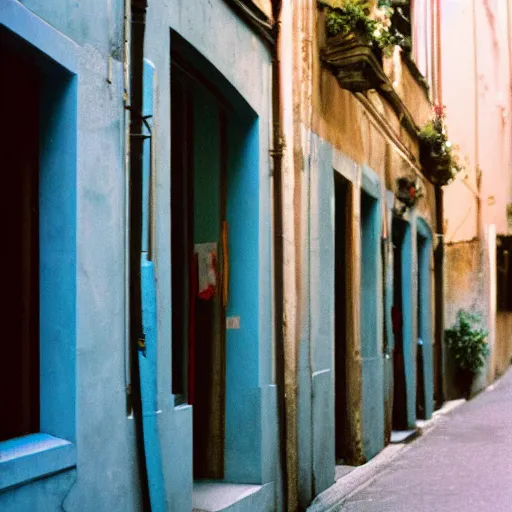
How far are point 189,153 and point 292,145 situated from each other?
1.01 m

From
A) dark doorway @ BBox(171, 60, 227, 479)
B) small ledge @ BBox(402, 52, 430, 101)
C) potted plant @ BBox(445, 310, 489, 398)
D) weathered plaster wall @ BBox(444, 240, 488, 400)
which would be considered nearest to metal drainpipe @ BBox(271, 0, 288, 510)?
dark doorway @ BBox(171, 60, 227, 479)

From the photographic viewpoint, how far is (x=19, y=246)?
14.0ft

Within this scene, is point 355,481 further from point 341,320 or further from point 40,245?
point 40,245

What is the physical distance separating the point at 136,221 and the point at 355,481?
476 centimetres

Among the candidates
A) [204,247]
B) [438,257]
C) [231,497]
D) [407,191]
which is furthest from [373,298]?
[438,257]

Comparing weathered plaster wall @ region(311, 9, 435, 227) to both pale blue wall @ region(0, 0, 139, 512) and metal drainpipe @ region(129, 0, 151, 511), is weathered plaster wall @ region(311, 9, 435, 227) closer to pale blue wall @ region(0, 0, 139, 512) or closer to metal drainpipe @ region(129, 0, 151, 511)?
metal drainpipe @ region(129, 0, 151, 511)

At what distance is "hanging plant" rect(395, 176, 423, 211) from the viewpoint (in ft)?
41.4

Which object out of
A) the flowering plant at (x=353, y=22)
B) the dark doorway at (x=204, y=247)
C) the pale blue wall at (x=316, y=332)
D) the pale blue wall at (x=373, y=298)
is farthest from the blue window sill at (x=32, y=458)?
the pale blue wall at (x=373, y=298)

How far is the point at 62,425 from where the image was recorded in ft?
14.0

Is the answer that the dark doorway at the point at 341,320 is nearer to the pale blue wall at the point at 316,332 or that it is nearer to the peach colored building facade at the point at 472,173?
the pale blue wall at the point at 316,332

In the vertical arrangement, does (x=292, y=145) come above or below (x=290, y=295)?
above

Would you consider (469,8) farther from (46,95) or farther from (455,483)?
(46,95)

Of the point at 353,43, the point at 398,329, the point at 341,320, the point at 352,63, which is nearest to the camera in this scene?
the point at 353,43

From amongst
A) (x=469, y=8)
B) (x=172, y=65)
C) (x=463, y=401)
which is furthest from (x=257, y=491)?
(x=469, y=8)
